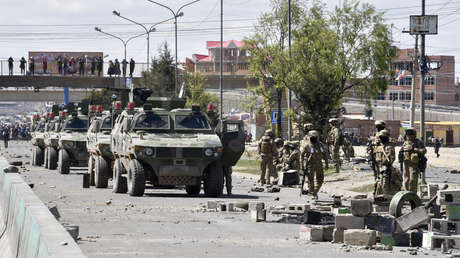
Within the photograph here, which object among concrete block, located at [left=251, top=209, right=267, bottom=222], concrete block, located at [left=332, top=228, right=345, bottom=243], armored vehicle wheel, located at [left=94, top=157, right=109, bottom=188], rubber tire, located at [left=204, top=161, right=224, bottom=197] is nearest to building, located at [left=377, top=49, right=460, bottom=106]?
armored vehicle wheel, located at [left=94, top=157, right=109, bottom=188]

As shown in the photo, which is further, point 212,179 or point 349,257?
point 212,179

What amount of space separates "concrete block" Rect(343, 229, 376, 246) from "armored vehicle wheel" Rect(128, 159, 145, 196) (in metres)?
8.48

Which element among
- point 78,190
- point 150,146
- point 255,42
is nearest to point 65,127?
point 78,190

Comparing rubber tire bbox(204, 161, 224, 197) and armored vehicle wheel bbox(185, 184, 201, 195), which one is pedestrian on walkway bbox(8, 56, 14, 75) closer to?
armored vehicle wheel bbox(185, 184, 201, 195)

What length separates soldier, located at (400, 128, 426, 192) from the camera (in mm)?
18280

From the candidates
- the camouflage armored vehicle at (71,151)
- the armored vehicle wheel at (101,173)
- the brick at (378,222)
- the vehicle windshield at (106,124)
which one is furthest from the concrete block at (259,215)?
the camouflage armored vehicle at (71,151)

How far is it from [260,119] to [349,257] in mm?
94331

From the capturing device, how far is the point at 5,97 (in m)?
115

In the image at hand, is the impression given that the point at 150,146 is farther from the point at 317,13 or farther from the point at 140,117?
the point at 317,13

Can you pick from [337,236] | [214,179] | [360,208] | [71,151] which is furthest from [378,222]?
[71,151]

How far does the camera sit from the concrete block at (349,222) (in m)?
13.0

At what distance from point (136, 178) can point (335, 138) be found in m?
14.1

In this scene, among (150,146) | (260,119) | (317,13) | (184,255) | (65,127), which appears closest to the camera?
(184,255)

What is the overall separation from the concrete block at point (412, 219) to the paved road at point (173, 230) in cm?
87
